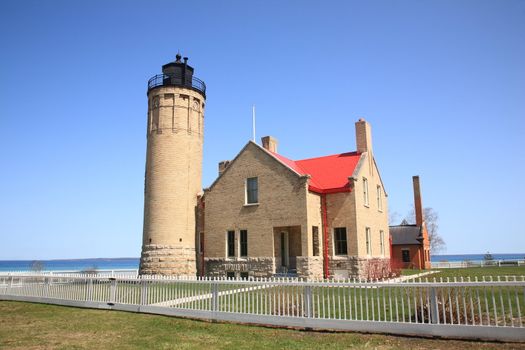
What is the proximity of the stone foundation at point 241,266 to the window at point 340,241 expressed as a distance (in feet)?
12.5

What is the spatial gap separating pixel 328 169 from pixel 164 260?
37.9 feet

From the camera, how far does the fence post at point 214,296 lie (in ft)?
37.1

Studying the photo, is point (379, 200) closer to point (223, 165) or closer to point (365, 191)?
point (365, 191)

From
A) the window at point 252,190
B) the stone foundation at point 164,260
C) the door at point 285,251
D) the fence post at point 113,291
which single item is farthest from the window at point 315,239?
the fence post at point 113,291

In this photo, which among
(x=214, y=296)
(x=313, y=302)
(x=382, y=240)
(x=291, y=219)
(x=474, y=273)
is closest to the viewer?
(x=313, y=302)

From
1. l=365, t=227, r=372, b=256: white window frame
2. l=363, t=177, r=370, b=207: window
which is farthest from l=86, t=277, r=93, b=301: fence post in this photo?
l=363, t=177, r=370, b=207: window

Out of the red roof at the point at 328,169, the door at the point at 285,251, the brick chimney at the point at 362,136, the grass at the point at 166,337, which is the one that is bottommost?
the grass at the point at 166,337

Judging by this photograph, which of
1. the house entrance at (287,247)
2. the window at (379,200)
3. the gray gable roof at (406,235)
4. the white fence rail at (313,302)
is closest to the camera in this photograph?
the white fence rail at (313,302)

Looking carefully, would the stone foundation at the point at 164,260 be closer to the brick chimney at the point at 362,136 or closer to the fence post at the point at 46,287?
the fence post at the point at 46,287

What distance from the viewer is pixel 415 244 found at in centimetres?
4003

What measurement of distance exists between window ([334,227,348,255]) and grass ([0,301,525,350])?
536 inches

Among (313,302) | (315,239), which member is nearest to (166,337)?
(313,302)

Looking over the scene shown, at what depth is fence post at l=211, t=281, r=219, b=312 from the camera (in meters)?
11.3

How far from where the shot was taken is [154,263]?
24875mm
